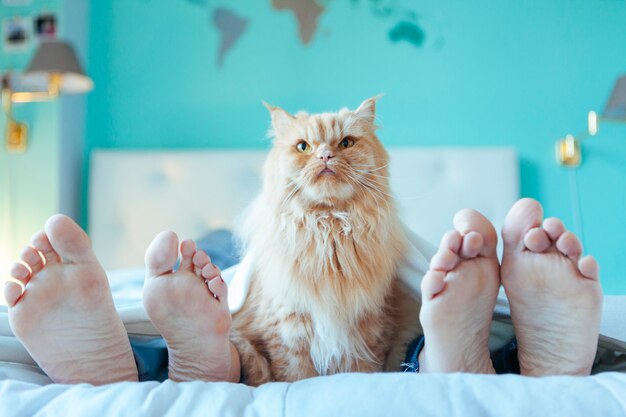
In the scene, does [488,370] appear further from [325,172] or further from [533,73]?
[533,73]

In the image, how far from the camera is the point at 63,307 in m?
0.82

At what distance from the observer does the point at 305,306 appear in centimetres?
96

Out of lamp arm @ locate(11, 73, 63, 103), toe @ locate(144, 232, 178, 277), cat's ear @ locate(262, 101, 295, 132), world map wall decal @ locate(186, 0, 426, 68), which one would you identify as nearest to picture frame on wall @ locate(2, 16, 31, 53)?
lamp arm @ locate(11, 73, 63, 103)

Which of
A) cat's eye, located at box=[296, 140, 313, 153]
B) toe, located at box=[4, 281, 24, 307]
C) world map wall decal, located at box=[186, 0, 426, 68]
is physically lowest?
toe, located at box=[4, 281, 24, 307]

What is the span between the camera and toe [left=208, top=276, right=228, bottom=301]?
864mm

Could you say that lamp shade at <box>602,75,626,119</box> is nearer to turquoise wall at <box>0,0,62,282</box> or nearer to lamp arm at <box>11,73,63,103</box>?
lamp arm at <box>11,73,63,103</box>

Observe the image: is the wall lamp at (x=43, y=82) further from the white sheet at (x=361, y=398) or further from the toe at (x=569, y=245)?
the toe at (x=569, y=245)

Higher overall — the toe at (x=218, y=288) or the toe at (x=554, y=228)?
the toe at (x=554, y=228)

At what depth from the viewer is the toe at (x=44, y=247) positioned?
2.71 feet

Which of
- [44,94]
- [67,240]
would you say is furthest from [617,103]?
[44,94]

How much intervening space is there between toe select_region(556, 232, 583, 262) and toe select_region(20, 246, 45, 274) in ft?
2.52

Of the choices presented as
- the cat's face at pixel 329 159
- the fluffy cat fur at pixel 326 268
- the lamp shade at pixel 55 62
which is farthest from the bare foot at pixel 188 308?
the lamp shade at pixel 55 62

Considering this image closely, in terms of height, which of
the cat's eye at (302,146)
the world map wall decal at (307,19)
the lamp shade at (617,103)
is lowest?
the cat's eye at (302,146)

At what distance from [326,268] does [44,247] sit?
463 millimetres
